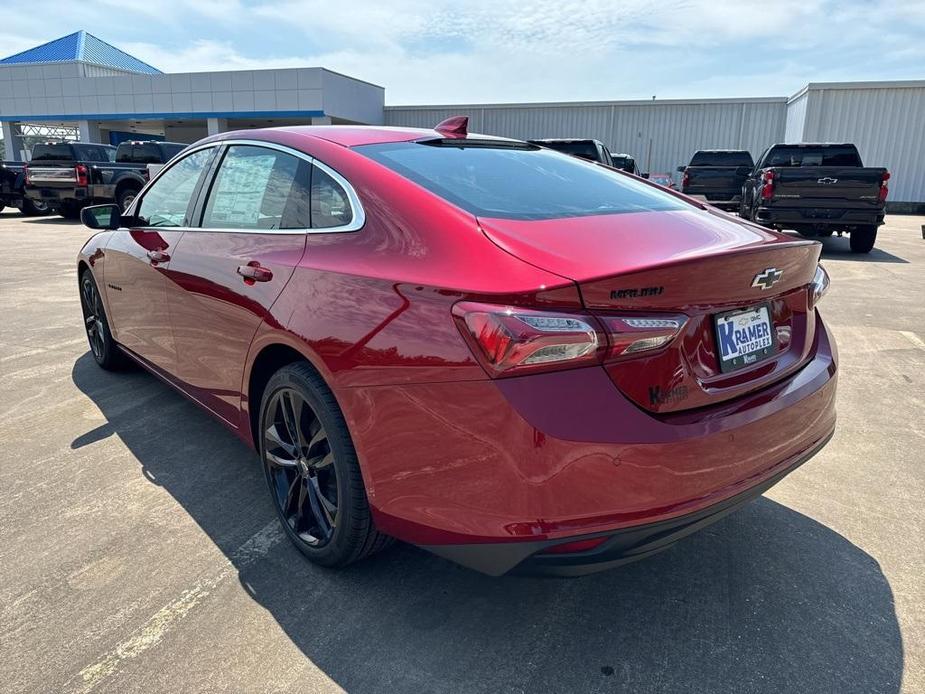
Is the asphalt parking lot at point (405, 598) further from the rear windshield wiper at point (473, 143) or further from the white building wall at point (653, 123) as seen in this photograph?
the white building wall at point (653, 123)

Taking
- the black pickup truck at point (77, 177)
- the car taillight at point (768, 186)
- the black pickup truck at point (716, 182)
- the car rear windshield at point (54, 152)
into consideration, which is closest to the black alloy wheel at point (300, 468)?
the car taillight at point (768, 186)

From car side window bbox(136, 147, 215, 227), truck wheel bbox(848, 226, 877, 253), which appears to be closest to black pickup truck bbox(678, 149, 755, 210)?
truck wheel bbox(848, 226, 877, 253)

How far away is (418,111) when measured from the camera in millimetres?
34219

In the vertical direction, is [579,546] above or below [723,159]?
below

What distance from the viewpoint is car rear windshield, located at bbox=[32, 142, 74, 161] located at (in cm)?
1625

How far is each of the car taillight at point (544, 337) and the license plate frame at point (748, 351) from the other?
34 centimetres

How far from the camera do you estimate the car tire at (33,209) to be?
18.8m

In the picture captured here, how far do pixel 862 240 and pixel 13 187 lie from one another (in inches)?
824

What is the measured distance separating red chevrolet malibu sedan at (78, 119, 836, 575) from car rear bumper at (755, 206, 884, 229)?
9.82m

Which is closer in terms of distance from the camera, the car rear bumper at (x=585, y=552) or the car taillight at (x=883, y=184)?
the car rear bumper at (x=585, y=552)

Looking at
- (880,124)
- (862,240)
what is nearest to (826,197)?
(862,240)

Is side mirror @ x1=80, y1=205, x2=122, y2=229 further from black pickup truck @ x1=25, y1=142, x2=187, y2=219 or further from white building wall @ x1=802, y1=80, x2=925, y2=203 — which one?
white building wall @ x1=802, y1=80, x2=925, y2=203

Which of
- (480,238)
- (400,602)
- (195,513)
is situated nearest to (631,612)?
(400,602)

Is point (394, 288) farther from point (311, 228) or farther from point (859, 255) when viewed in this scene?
point (859, 255)
